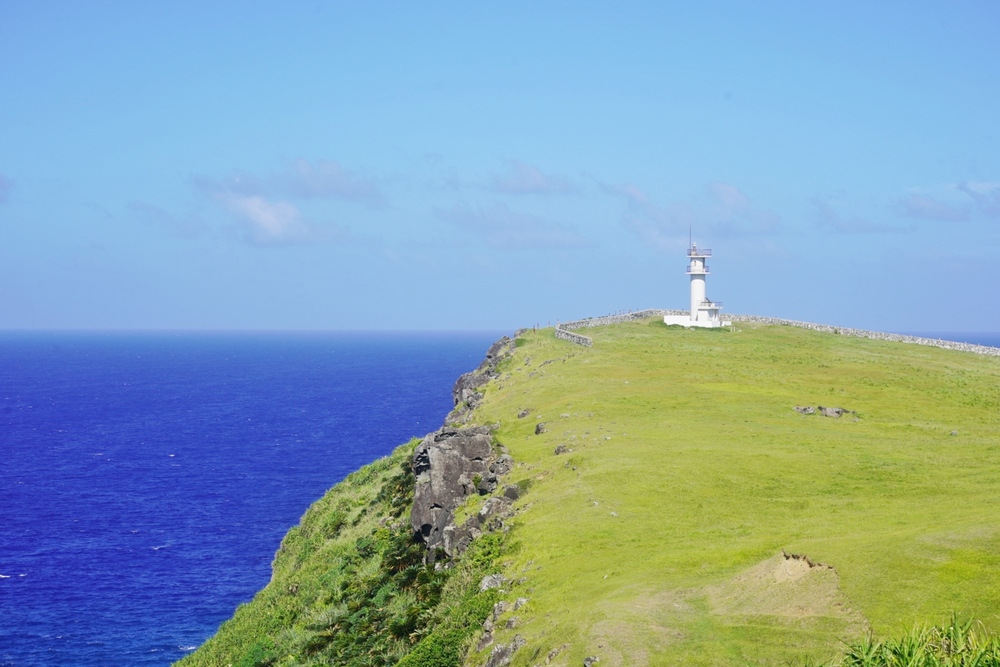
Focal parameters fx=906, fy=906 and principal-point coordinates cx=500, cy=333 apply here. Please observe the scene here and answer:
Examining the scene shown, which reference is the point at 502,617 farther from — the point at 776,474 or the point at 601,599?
the point at 776,474

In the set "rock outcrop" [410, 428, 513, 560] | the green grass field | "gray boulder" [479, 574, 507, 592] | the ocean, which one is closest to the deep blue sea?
the ocean

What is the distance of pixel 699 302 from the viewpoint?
11019 centimetres

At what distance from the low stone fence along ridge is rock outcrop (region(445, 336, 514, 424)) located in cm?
705

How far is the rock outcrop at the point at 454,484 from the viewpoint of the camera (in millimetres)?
38562

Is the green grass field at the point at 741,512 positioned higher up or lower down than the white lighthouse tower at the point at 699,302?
lower down

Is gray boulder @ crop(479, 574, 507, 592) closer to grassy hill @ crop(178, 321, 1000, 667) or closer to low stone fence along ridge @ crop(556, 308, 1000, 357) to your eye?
grassy hill @ crop(178, 321, 1000, 667)

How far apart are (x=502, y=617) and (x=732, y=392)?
3659 cm

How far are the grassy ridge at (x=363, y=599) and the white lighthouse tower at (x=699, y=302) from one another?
55.0m

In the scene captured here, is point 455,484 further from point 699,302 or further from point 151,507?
point 699,302

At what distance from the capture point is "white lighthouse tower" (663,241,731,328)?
10775 centimetres

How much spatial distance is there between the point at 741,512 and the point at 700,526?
2.52m

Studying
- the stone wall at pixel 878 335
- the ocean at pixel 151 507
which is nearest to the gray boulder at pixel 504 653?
the ocean at pixel 151 507

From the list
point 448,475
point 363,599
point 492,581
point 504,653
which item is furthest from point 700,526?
point 363,599

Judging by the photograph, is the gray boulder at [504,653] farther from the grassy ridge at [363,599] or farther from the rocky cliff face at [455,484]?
the rocky cliff face at [455,484]
